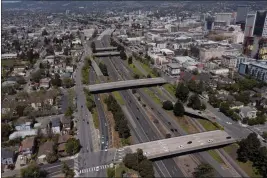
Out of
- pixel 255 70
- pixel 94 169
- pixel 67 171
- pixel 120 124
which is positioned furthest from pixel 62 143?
pixel 255 70

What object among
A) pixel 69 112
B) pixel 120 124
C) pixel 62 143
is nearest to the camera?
pixel 62 143

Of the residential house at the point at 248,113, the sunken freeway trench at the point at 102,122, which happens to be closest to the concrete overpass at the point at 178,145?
the sunken freeway trench at the point at 102,122

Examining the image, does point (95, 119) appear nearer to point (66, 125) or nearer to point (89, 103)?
point (89, 103)

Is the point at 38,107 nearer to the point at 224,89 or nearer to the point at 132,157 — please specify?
the point at 132,157

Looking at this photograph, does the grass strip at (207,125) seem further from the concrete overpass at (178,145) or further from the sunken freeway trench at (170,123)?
the sunken freeway trench at (170,123)

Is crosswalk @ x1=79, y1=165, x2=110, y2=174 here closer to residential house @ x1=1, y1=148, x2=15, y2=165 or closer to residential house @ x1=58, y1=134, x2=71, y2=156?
residential house @ x1=58, y1=134, x2=71, y2=156

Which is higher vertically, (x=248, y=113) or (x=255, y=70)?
(x=255, y=70)
